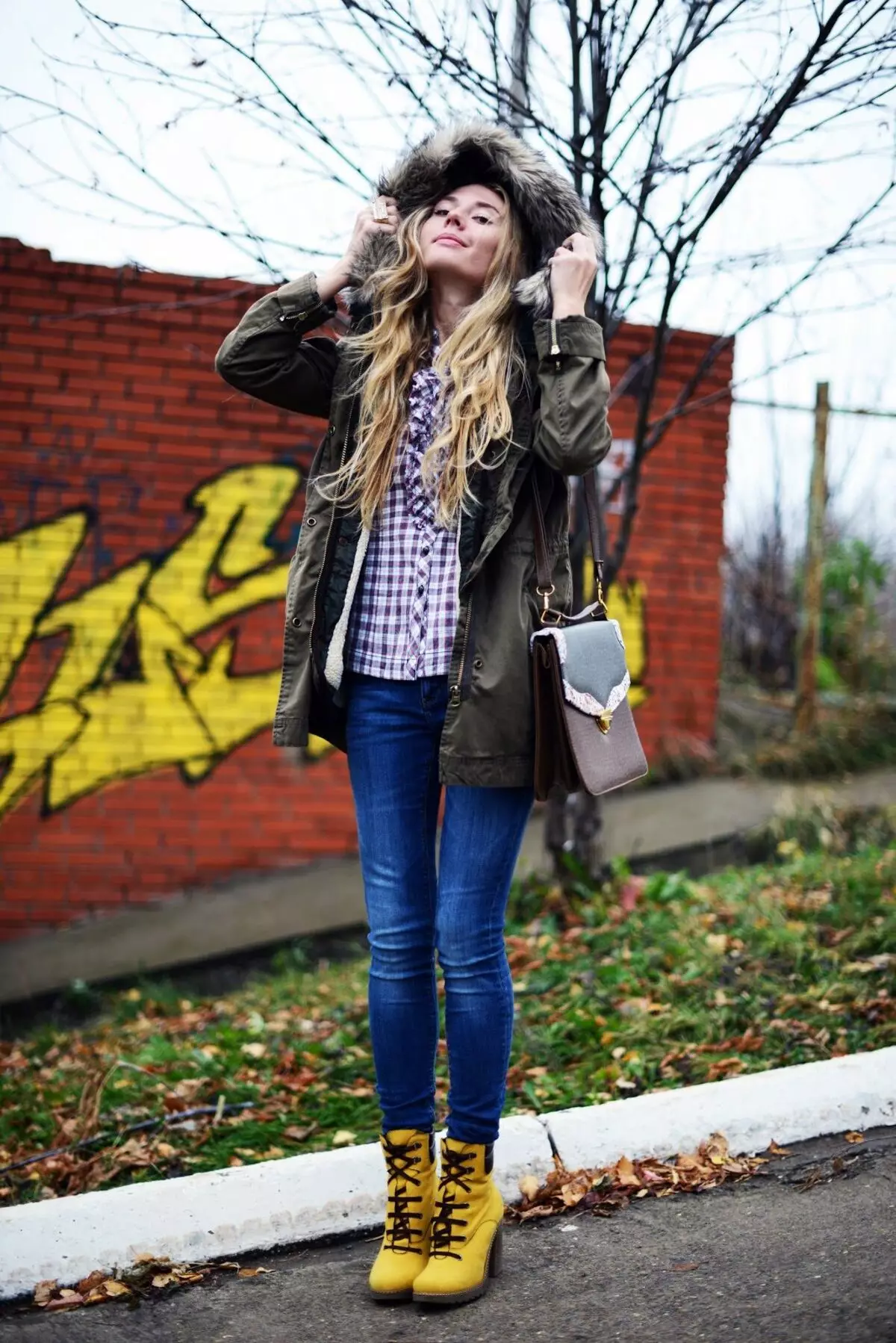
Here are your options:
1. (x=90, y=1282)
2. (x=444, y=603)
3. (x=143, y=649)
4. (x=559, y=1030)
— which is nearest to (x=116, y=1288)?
(x=90, y=1282)

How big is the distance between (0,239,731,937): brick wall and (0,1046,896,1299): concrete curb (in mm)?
3769

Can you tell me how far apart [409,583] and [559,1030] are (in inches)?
73.5

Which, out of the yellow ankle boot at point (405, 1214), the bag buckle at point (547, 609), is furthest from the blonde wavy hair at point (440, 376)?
the yellow ankle boot at point (405, 1214)

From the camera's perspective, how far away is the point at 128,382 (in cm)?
630

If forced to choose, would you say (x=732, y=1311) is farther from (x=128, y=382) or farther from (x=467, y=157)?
(x=128, y=382)

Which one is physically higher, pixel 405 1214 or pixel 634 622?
pixel 634 622

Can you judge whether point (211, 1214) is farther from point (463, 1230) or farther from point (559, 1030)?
point (559, 1030)

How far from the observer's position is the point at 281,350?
8.49 feet

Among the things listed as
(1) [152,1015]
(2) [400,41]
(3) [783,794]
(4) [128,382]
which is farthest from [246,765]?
(2) [400,41]

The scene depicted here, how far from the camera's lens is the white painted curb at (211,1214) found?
249 centimetres

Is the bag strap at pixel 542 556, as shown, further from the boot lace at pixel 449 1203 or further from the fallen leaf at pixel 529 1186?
the fallen leaf at pixel 529 1186

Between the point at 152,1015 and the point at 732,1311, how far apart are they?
3768 mm

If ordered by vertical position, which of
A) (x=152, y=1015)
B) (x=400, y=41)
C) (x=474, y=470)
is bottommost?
(x=152, y=1015)

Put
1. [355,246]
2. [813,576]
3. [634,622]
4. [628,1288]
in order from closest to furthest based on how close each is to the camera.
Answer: [628,1288]
[355,246]
[634,622]
[813,576]
